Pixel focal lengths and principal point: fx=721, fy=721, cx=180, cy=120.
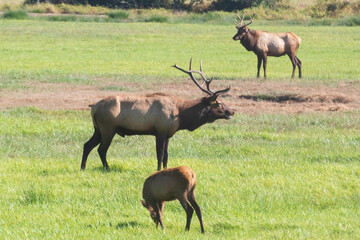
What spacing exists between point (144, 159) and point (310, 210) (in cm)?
366

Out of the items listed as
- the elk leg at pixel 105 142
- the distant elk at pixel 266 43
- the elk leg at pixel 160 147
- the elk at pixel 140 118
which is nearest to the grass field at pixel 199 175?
the elk leg at pixel 105 142

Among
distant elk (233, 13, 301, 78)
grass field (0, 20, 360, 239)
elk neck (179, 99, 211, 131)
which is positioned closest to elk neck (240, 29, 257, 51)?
distant elk (233, 13, 301, 78)

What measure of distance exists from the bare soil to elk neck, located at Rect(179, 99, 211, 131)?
6.60 m

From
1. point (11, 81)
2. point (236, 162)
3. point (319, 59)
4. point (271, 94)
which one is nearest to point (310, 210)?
point (236, 162)

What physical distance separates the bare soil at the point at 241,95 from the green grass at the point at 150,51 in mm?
1629

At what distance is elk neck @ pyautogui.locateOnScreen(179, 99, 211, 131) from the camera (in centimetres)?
1060

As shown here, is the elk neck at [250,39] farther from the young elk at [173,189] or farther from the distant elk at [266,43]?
the young elk at [173,189]

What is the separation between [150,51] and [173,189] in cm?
2761

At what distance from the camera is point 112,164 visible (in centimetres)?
1048

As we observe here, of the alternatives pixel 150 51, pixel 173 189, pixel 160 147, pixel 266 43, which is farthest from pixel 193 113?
pixel 150 51

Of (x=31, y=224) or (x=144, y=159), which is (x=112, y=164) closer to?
(x=144, y=159)

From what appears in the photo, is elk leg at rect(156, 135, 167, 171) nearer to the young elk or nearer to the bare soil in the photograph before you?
the young elk

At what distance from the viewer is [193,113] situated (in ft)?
35.0

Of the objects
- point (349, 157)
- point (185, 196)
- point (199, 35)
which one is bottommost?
point (199, 35)
